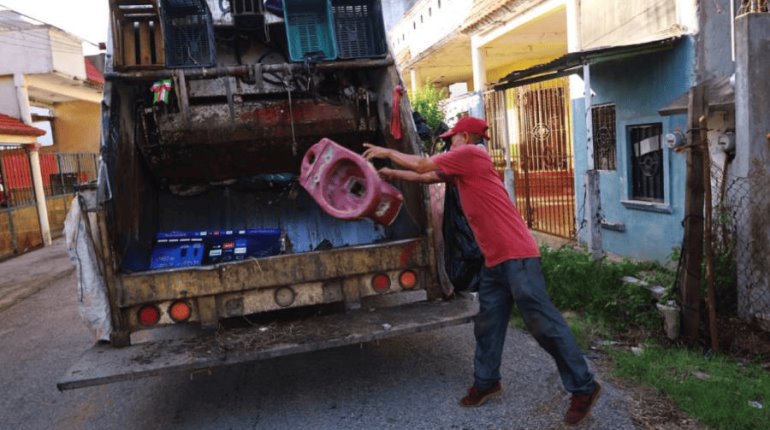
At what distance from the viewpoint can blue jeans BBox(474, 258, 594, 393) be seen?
3.20m

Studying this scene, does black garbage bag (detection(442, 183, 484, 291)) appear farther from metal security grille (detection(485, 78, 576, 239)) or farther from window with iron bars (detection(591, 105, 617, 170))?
metal security grille (detection(485, 78, 576, 239))

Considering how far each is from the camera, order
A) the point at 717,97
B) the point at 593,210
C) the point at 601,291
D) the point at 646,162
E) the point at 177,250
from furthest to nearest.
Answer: the point at 646,162, the point at 593,210, the point at 601,291, the point at 717,97, the point at 177,250

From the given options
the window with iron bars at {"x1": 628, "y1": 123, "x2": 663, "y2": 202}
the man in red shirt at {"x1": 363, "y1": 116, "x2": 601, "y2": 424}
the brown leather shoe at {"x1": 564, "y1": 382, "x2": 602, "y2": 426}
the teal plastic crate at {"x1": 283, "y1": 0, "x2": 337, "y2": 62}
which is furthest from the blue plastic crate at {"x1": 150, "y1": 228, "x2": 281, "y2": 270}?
the window with iron bars at {"x1": 628, "y1": 123, "x2": 663, "y2": 202}

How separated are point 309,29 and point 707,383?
3456 mm

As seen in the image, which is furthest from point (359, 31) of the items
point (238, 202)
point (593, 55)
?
point (593, 55)

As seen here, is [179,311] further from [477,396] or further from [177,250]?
[477,396]

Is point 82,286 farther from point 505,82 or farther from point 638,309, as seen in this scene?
point 505,82

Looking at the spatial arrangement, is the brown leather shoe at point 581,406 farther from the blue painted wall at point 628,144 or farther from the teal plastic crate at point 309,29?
the blue painted wall at point 628,144

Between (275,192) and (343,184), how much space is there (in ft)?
5.11

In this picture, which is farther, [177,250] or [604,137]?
[604,137]

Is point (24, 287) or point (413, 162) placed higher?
point (413, 162)

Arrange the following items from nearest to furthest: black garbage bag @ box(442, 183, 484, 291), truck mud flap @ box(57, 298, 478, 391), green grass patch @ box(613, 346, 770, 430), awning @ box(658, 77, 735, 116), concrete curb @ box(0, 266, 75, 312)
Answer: green grass patch @ box(613, 346, 770, 430) → truck mud flap @ box(57, 298, 478, 391) → black garbage bag @ box(442, 183, 484, 291) → awning @ box(658, 77, 735, 116) → concrete curb @ box(0, 266, 75, 312)

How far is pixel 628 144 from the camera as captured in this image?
23.9 feet

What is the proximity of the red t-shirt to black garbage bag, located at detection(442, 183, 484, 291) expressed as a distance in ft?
1.31
